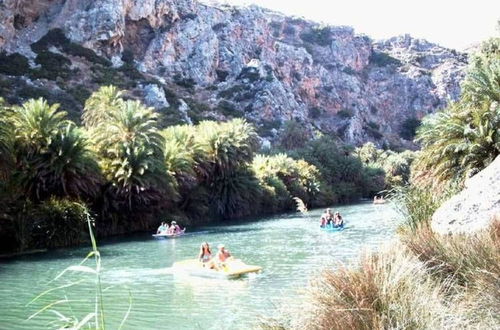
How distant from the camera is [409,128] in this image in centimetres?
11144

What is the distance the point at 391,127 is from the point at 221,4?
4122cm

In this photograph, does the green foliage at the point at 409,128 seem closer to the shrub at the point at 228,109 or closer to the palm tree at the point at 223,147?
the shrub at the point at 228,109

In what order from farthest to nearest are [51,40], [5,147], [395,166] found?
1. [395,166]
2. [51,40]
3. [5,147]

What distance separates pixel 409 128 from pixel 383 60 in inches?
840

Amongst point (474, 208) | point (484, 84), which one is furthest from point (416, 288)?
point (484, 84)

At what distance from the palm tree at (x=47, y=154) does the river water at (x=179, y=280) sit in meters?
3.81

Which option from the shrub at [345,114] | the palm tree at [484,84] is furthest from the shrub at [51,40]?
the palm tree at [484,84]

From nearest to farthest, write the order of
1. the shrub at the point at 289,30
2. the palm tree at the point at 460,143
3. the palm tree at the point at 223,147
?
the palm tree at the point at 460,143 < the palm tree at the point at 223,147 < the shrub at the point at 289,30

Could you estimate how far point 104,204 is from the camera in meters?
31.7

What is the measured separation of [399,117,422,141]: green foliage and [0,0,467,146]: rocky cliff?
699 mm

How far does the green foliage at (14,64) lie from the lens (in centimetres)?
5682

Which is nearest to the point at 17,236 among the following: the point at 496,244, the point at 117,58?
the point at 496,244

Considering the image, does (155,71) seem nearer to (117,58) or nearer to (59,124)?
(117,58)

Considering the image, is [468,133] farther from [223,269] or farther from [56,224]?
[56,224]
